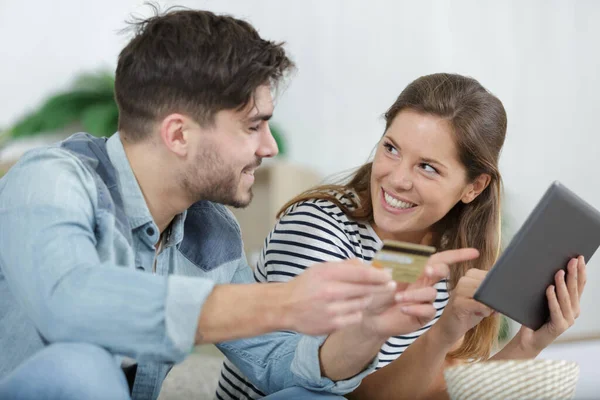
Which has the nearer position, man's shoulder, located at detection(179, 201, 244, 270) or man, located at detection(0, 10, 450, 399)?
man, located at detection(0, 10, 450, 399)

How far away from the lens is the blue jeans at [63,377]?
95 cm

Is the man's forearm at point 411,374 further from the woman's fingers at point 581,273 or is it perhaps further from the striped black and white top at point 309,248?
the woman's fingers at point 581,273

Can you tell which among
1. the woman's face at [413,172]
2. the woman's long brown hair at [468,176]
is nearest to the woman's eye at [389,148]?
the woman's face at [413,172]

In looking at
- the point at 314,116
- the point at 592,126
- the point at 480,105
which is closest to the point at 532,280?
the point at 480,105

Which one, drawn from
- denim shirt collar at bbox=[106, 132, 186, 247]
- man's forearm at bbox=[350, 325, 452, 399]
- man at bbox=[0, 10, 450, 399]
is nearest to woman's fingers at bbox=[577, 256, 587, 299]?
→ man's forearm at bbox=[350, 325, 452, 399]

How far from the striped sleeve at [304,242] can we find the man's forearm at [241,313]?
0.58m

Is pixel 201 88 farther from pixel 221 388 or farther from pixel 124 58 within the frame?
pixel 221 388

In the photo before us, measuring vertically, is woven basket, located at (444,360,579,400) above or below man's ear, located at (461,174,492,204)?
below

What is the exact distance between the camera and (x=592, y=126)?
135 inches

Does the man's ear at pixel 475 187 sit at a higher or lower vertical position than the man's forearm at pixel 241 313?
higher

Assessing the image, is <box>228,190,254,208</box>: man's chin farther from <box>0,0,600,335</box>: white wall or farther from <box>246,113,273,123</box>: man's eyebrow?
<box>0,0,600,335</box>: white wall

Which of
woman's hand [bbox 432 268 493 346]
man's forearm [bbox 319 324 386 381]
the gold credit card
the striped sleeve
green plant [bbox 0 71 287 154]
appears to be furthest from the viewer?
green plant [bbox 0 71 287 154]

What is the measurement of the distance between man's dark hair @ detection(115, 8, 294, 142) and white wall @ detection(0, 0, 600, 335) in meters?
2.44

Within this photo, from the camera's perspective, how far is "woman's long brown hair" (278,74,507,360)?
167 cm
